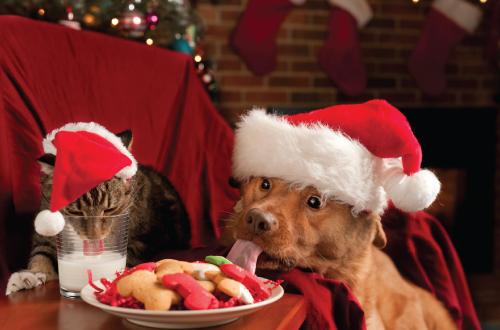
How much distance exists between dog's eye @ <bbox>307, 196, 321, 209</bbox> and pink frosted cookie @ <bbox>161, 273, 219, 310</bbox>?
19.5 inches

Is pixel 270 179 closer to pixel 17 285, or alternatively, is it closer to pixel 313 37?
pixel 17 285

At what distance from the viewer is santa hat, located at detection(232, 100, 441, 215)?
108 cm

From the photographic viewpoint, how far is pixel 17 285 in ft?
3.12

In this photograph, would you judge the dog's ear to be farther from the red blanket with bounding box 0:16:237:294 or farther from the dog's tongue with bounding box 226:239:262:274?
the red blanket with bounding box 0:16:237:294

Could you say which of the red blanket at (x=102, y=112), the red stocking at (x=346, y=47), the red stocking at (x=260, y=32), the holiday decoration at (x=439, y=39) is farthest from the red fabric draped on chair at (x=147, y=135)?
the holiday decoration at (x=439, y=39)

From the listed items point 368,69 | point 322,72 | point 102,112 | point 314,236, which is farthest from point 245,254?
point 368,69

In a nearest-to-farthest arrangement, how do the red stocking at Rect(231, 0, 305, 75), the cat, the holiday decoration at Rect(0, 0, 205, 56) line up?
the cat < the holiday decoration at Rect(0, 0, 205, 56) < the red stocking at Rect(231, 0, 305, 75)

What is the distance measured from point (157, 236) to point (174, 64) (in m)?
0.80

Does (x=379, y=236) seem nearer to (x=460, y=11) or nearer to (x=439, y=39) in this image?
(x=439, y=39)

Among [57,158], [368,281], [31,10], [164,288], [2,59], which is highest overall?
[31,10]

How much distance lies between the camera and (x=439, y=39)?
116 inches

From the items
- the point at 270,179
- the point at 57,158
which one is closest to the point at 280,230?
the point at 270,179

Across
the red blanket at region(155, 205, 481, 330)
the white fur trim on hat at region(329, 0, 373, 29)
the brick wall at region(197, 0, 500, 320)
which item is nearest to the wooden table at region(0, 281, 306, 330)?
the red blanket at region(155, 205, 481, 330)

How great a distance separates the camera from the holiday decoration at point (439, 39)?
291 centimetres
